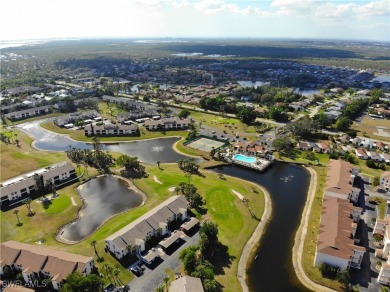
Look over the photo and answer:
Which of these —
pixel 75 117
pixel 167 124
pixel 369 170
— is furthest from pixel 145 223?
pixel 75 117

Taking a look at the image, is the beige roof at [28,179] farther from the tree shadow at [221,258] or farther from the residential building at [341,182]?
the residential building at [341,182]

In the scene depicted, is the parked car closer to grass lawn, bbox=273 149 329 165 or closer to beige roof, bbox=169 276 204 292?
beige roof, bbox=169 276 204 292

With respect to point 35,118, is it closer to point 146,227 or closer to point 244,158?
point 244,158

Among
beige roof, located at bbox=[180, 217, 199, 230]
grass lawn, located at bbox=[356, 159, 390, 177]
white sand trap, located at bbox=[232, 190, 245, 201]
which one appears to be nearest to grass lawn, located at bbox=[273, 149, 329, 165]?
grass lawn, located at bbox=[356, 159, 390, 177]

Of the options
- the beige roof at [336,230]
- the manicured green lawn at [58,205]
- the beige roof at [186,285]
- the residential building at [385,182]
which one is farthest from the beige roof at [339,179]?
the manicured green lawn at [58,205]

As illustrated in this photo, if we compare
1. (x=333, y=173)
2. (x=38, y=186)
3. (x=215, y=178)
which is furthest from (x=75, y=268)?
(x=333, y=173)
